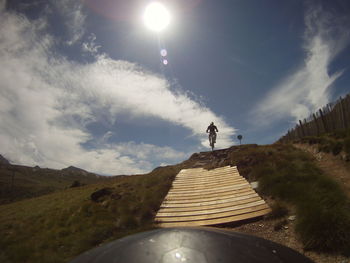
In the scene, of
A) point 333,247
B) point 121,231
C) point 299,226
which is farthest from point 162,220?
point 333,247

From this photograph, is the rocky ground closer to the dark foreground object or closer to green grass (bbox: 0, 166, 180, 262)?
the dark foreground object

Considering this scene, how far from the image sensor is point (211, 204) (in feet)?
19.2

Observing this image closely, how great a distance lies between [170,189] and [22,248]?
Result: 5704 millimetres

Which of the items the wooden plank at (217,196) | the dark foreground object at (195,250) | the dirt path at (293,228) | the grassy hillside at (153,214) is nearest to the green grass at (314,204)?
the grassy hillside at (153,214)

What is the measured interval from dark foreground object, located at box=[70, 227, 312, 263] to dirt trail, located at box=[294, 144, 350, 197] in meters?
5.54

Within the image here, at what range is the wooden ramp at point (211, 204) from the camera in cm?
490

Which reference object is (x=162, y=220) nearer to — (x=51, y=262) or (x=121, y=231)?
(x=121, y=231)

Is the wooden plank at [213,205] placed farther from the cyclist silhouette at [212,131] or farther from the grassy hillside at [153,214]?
the cyclist silhouette at [212,131]

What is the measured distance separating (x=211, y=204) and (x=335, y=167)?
18.4 feet

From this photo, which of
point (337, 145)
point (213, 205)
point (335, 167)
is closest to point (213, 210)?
point (213, 205)

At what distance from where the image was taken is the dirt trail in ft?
19.0

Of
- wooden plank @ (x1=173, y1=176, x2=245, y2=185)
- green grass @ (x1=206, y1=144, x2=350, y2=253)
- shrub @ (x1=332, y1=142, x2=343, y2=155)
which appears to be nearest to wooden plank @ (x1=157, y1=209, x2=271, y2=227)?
green grass @ (x1=206, y1=144, x2=350, y2=253)

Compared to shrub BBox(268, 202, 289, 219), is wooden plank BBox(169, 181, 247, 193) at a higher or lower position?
higher

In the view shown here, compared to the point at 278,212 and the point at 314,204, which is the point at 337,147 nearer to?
the point at 314,204
